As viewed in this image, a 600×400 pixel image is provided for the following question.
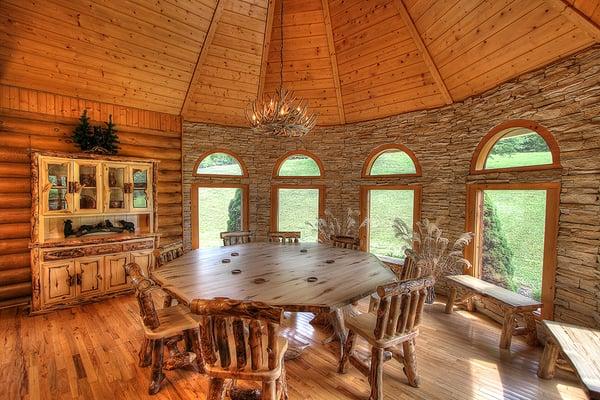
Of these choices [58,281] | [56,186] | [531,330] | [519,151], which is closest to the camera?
[531,330]

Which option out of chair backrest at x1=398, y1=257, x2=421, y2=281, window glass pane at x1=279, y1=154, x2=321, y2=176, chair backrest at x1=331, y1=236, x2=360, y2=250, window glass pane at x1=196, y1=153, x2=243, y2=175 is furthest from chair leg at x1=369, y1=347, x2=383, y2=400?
window glass pane at x1=196, y1=153, x2=243, y2=175

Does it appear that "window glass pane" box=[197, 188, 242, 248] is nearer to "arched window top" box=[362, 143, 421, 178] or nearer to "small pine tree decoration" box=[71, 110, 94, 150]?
"small pine tree decoration" box=[71, 110, 94, 150]

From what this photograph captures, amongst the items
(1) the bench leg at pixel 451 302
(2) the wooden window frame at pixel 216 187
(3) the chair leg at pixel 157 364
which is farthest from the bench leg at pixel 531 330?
(2) the wooden window frame at pixel 216 187

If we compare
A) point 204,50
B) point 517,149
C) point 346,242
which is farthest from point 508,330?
point 204,50

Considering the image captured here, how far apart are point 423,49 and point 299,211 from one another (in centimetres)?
363

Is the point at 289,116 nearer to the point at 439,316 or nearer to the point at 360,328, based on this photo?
the point at 360,328

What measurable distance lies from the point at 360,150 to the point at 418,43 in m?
2.02

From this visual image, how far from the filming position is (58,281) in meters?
3.71

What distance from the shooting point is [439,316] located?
3811 mm

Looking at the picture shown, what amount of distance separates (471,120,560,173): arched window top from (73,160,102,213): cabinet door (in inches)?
220

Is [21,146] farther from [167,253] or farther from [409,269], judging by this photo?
[409,269]

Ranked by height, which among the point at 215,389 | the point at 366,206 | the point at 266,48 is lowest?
the point at 215,389

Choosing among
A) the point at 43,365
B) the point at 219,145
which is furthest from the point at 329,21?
the point at 43,365

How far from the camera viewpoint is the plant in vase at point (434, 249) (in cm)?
413
